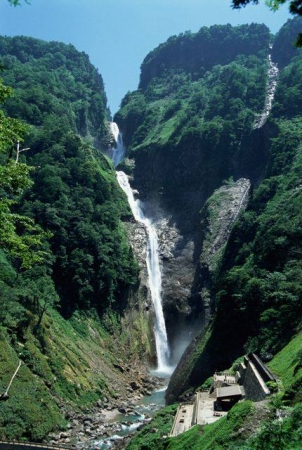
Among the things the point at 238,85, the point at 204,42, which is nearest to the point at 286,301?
the point at 238,85

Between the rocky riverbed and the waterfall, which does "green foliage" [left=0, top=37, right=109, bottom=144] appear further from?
the rocky riverbed

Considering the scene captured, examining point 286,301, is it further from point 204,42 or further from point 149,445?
point 204,42

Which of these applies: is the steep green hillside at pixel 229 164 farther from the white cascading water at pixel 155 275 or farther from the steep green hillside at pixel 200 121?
the white cascading water at pixel 155 275

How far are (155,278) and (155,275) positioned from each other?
2.12 feet

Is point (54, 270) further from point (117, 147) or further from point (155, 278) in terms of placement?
point (117, 147)

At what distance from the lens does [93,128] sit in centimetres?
12044

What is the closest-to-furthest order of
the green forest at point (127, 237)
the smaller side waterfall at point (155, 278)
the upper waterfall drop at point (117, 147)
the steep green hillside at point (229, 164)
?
the green forest at point (127, 237) < the steep green hillside at point (229, 164) < the smaller side waterfall at point (155, 278) < the upper waterfall drop at point (117, 147)

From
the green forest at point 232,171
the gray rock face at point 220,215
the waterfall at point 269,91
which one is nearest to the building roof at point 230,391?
the green forest at point 232,171

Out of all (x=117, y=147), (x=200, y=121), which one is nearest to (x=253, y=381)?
(x=200, y=121)

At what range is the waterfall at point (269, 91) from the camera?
9600 centimetres

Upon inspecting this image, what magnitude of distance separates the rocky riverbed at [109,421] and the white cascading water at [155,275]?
1444 cm

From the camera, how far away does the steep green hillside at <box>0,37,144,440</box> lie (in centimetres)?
2817

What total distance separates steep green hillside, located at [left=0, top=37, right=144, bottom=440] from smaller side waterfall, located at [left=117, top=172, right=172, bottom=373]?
4558 mm

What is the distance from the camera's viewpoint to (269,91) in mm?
107188
